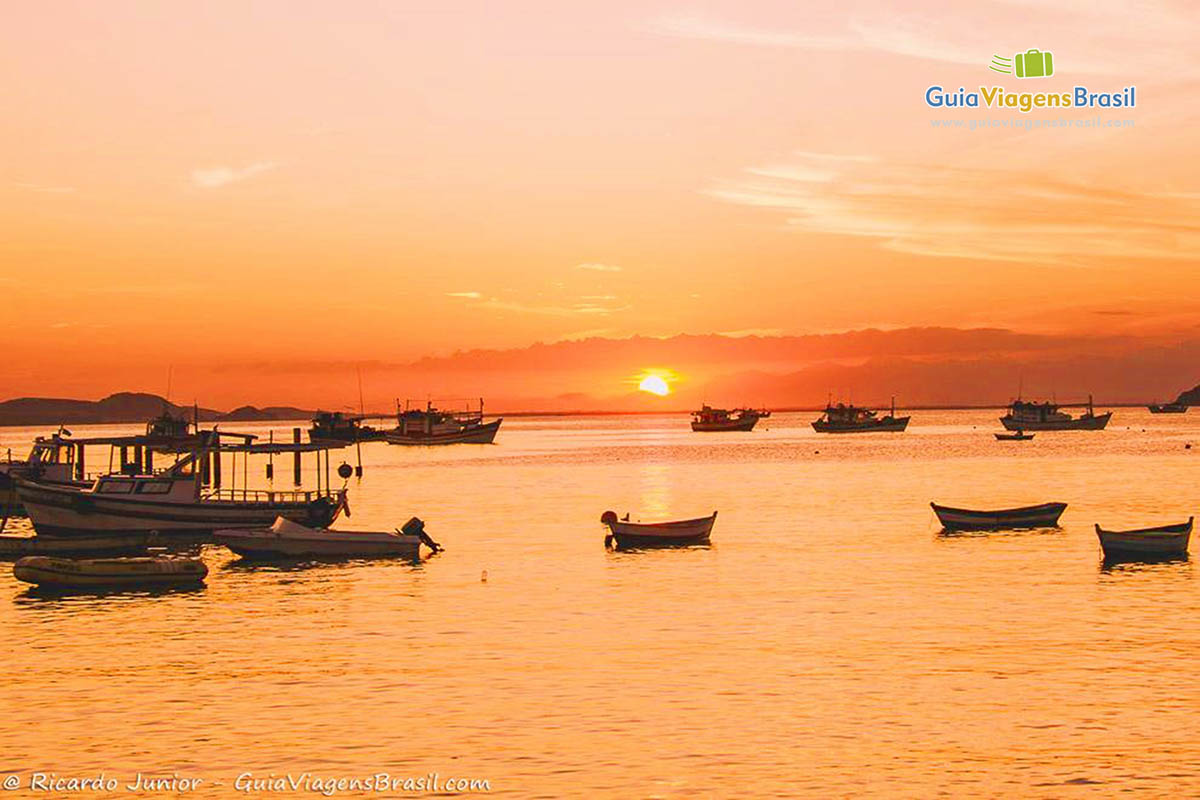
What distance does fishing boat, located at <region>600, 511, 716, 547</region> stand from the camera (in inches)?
2559

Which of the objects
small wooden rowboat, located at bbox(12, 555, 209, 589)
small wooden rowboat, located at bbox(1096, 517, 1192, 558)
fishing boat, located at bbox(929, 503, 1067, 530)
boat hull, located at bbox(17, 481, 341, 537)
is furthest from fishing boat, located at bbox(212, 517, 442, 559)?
small wooden rowboat, located at bbox(1096, 517, 1192, 558)

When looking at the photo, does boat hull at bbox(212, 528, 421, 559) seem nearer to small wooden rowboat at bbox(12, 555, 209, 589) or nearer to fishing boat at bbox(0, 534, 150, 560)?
fishing boat at bbox(0, 534, 150, 560)

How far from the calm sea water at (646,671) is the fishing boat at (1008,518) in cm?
289

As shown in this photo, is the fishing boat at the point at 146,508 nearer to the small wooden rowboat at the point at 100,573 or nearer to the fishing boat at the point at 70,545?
the fishing boat at the point at 70,545

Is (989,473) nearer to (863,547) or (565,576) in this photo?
(863,547)

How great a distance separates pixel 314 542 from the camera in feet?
201

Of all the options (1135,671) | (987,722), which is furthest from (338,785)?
(1135,671)

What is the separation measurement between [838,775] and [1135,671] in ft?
42.2

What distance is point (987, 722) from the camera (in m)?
28.5

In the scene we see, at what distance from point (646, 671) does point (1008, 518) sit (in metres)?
45.5

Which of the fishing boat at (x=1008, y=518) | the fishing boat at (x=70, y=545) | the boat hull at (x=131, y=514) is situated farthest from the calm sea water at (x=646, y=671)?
the boat hull at (x=131, y=514)

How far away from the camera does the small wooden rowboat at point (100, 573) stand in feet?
165

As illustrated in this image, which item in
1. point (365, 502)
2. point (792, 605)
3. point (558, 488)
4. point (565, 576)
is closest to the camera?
point (792, 605)

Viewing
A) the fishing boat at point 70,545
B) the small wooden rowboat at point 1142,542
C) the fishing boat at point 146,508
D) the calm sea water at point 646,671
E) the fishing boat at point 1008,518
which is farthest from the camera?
the fishing boat at point 1008,518
